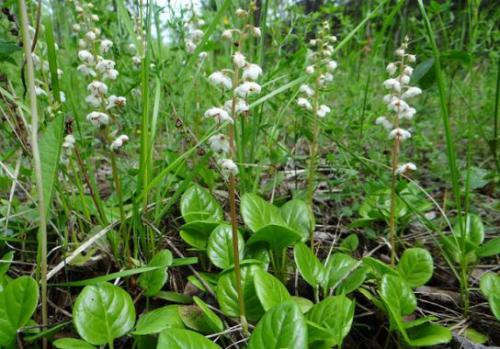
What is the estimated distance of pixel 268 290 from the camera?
3.36ft

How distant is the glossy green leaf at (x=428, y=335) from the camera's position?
0.99 m

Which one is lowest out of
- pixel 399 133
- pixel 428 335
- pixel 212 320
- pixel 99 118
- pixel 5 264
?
pixel 428 335

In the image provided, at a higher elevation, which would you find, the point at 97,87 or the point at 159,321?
the point at 97,87

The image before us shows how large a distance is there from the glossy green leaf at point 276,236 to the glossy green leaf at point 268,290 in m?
0.17

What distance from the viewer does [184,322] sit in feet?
3.49

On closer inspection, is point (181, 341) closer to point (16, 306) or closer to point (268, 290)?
point (268, 290)

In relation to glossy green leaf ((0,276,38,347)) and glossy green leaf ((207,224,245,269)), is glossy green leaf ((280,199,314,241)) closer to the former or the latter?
glossy green leaf ((207,224,245,269))

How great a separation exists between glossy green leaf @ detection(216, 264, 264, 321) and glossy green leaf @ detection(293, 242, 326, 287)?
0.52 ft

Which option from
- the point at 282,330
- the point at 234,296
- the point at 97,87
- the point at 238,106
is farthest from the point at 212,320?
the point at 97,87

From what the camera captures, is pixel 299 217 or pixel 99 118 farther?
pixel 299 217

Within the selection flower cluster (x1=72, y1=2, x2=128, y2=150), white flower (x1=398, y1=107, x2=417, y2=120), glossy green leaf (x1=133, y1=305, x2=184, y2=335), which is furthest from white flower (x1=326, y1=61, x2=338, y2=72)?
glossy green leaf (x1=133, y1=305, x2=184, y2=335)

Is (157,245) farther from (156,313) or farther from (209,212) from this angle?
(156,313)

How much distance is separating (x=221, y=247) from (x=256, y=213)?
17cm

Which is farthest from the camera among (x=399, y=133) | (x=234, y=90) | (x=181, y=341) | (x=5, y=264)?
(x=399, y=133)
